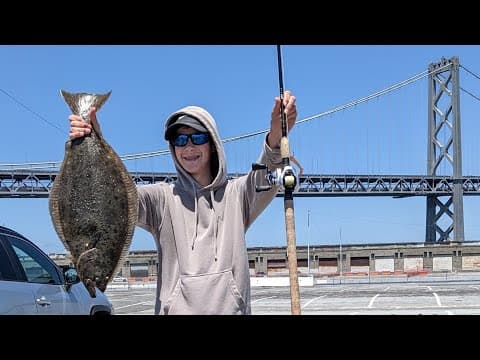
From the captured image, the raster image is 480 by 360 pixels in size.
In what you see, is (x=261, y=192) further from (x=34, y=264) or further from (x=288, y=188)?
(x=34, y=264)

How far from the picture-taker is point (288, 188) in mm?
2834

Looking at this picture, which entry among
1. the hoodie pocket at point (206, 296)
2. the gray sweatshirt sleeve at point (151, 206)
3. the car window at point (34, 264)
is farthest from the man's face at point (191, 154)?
the car window at point (34, 264)

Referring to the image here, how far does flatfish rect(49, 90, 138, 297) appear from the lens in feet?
7.81

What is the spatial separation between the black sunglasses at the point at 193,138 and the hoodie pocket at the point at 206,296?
1.67ft

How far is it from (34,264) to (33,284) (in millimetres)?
321

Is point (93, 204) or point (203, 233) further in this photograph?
point (203, 233)

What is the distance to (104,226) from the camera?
7.88 ft

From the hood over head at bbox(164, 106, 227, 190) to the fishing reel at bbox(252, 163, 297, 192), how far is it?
0.14m

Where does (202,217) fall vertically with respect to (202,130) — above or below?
below

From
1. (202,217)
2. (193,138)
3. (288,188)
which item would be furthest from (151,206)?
(288,188)

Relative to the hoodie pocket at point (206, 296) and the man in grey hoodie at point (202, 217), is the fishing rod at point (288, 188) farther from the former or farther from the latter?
the hoodie pocket at point (206, 296)
